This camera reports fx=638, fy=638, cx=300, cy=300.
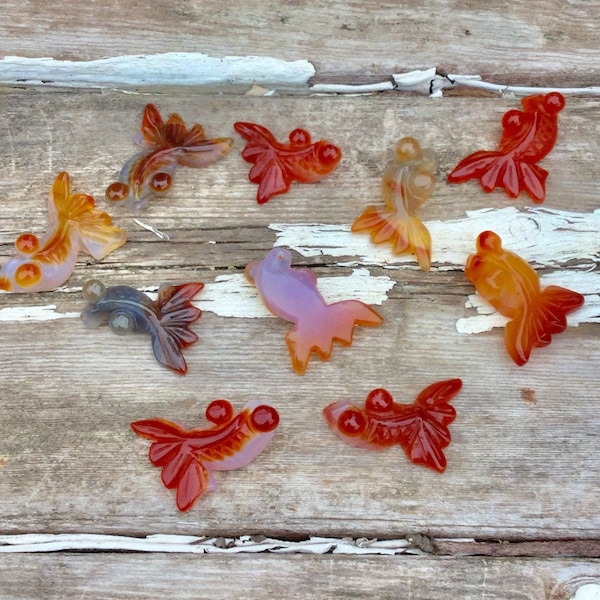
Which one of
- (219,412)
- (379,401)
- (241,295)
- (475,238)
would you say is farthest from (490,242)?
(219,412)

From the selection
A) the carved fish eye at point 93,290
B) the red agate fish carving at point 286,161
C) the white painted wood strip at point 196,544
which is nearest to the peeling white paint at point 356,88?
the red agate fish carving at point 286,161

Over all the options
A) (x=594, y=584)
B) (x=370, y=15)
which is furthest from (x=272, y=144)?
(x=594, y=584)

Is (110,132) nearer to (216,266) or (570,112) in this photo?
(216,266)

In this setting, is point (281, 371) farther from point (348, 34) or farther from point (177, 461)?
point (348, 34)

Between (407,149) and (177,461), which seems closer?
(177,461)

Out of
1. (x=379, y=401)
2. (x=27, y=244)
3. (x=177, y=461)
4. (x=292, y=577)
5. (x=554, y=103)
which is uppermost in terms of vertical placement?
(x=554, y=103)

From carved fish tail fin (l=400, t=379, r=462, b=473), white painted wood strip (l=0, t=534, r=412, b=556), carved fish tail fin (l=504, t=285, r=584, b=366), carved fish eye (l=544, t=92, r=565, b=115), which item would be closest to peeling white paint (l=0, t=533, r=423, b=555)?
white painted wood strip (l=0, t=534, r=412, b=556)
